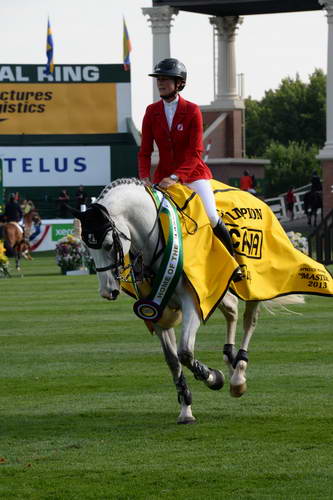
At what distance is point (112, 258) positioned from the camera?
10375 mm

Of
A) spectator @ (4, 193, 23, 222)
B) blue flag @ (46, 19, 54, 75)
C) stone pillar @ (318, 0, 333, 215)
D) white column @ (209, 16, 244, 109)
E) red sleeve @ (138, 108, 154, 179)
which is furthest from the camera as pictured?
blue flag @ (46, 19, 54, 75)

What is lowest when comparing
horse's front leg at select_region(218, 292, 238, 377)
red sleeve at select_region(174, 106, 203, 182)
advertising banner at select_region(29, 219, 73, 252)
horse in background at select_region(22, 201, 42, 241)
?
advertising banner at select_region(29, 219, 73, 252)

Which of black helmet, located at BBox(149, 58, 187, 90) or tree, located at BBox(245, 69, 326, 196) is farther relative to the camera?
tree, located at BBox(245, 69, 326, 196)

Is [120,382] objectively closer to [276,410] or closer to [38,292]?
[276,410]

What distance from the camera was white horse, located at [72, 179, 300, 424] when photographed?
33.8 ft

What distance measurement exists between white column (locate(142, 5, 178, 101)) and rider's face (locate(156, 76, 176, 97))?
1640 inches

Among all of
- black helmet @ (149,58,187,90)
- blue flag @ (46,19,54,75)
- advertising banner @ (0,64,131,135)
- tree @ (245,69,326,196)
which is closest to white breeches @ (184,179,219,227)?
black helmet @ (149,58,187,90)

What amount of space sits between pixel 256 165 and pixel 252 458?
167ft

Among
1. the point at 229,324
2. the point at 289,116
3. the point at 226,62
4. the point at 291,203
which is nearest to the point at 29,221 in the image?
the point at 291,203

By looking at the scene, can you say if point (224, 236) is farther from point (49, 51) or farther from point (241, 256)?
point (49, 51)

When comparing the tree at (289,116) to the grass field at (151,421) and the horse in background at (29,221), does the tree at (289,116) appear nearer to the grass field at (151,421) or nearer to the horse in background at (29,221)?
the horse in background at (29,221)

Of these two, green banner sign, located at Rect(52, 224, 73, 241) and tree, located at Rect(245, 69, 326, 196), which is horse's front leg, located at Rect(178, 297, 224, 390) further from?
tree, located at Rect(245, 69, 326, 196)

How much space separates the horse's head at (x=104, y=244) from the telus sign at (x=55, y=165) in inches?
1922

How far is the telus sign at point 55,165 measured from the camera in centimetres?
5900
